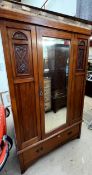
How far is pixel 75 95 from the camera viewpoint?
163 centimetres

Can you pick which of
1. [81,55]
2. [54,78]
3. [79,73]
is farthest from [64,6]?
[54,78]

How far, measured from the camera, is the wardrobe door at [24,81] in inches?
38.6

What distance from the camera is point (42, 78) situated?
1.22m

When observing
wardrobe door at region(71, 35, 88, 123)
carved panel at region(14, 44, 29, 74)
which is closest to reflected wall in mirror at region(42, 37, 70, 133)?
wardrobe door at region(71, 35, 88, 123)

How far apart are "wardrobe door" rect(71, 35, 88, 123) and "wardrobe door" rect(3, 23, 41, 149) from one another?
620 millimetres

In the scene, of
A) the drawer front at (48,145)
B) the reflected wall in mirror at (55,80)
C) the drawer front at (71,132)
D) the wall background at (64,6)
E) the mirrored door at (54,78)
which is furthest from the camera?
the wall background at (64,6)

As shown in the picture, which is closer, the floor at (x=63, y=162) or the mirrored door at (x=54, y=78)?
the mirrored door at (x=54, y=78)

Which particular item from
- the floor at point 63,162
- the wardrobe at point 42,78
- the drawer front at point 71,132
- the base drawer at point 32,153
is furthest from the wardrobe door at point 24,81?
the drawer front at point 71,132

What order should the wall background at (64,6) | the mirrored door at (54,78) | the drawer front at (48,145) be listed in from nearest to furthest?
1. the mirrored door at (54,78)
2. the drawer front at (48,145)
3. the wall background at (64,6)

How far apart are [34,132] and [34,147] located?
23cm

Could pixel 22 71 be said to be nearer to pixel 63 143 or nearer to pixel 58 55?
pixel 58 55

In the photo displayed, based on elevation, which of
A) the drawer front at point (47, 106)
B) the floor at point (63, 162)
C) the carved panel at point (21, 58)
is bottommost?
the floor at point (63, 162)

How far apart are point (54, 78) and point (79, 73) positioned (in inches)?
14.6

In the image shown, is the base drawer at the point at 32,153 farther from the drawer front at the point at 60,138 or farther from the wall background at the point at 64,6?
the wall background at the point at 64,6
